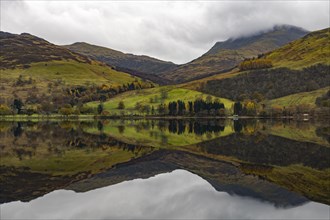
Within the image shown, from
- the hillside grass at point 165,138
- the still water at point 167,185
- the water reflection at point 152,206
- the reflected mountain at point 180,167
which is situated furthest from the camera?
the hillside grass at point 165,138

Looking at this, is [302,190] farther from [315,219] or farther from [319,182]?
[315,219]

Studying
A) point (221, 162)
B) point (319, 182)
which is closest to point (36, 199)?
point (319, 182)

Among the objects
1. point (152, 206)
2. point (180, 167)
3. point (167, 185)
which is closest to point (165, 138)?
point (180, 167)

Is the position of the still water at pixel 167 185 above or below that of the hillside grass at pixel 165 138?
below

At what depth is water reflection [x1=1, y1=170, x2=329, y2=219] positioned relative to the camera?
19.7 metres

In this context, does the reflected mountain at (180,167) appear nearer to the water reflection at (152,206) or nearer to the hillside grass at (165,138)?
the water reflection at (152,206)

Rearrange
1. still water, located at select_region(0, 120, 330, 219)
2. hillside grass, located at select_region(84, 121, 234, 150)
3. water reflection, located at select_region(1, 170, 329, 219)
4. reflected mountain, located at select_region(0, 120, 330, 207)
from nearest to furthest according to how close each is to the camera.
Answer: water reflection, located at select_region(1, 170, 329, 219)
still water, located at select_region(0, 120, 330, 219)
reflected mountain, located at select_region(0, 120, 330, 207)
hillside grass, located at select_region(84, 121, 234, 150)

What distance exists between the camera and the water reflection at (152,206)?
19.7 m

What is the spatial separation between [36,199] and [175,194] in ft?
27.4

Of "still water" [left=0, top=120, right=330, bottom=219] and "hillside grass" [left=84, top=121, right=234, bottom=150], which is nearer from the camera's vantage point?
"still water" [left=0, top=120, right=330, bottom=219]

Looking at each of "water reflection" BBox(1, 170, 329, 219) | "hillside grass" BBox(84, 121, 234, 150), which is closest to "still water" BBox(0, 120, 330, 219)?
"water reflection" BBox(1, 170, 329, 219)

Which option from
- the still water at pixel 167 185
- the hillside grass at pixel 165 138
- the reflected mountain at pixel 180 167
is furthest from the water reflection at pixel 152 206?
the hillside grass at pixel 165 138

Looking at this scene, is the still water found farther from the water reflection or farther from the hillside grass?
the hillside grass

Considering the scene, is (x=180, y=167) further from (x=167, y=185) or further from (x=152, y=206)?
(x=152, y=206)
